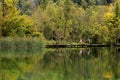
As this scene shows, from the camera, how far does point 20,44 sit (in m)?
39.2

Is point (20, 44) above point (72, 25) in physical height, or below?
below

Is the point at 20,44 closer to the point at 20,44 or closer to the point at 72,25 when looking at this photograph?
the point at 20,44

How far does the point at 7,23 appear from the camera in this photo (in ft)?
152

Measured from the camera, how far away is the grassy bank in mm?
38094

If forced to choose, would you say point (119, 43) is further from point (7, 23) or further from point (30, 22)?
point (7, 23)

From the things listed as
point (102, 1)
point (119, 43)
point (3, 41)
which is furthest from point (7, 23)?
point (102, 1)

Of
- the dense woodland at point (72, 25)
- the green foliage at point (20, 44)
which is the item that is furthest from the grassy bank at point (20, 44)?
the dense woodland at point (72, 25)

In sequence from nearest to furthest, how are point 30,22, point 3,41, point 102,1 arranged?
1. point 3,41
2. point 30,22
3. point 102,1

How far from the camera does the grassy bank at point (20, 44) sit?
1500 inches

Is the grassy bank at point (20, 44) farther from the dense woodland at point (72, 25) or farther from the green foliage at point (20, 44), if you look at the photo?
the dense woodland at point (72, 25)

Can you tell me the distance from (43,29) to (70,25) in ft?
14.3

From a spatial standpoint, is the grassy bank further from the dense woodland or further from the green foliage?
the dense woodland

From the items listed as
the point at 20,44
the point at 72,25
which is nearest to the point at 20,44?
the point at 20,44

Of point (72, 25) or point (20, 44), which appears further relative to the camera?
point (72, 25)
